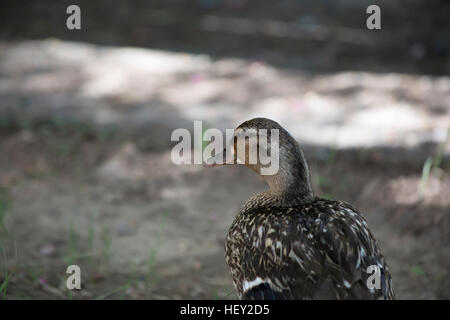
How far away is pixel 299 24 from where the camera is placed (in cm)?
732

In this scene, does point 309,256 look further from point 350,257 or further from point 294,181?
point 294,181

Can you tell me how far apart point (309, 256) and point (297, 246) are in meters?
0.07

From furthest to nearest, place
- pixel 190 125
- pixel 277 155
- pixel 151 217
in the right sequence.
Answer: pixel 190 125 < pixel 151 217 < pixel 277 155

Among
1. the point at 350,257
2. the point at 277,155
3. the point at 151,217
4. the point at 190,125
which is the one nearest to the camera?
the point at 350,257

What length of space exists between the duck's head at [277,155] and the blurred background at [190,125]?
2.79ft

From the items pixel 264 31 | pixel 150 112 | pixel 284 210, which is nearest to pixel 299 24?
pixel 264 31

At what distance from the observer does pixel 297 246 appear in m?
2.40

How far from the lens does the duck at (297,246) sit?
7.52 feet

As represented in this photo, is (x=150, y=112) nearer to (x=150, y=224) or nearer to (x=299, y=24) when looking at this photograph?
(x=150, y=224)

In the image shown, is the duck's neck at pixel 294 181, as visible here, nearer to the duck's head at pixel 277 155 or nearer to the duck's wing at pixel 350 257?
the duck's head at pixel 277 155
